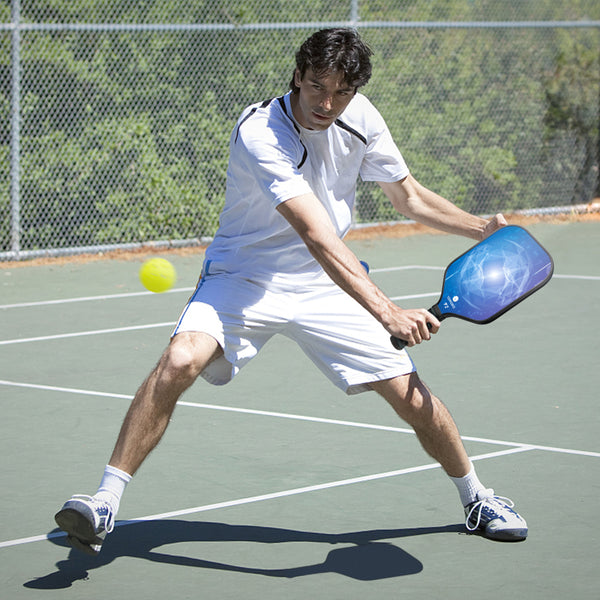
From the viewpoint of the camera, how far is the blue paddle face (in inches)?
175

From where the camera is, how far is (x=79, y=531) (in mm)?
4137

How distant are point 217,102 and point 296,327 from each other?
9.66 metres

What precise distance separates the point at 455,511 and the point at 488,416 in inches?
64.5

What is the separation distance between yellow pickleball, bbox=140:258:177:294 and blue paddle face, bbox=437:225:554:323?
2740 mm

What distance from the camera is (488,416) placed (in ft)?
21.6

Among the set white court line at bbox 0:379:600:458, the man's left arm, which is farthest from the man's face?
white court line at bbox 0:379:600:458

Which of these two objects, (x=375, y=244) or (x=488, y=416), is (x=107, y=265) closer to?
(x=375, y=244)

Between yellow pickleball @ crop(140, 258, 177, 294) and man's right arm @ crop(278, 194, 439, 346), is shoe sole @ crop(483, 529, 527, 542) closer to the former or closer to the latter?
man's right arm @ crop(278, 194, 439, 346)

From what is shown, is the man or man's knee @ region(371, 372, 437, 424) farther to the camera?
man's knee @ region(371, 372, 437, 424)

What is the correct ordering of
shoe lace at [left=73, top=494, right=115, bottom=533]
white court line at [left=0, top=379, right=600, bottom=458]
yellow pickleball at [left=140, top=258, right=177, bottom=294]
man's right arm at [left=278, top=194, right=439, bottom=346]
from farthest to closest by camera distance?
1. yellow pickleball at [left=140, top=258, right=177, bottom=294]
2. white court line at [left=0, top=379, right=600, bottom=458]
3. shoe lace at [left=73, top=494, right=115, bottom=533]
4. man's right arm at [left=278, top=194, right=439, bottom=346]

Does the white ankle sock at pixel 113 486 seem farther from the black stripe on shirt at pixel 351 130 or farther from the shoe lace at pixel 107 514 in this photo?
the black stripe on shirt at pixel 351 130

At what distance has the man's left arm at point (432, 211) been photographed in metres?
4.89

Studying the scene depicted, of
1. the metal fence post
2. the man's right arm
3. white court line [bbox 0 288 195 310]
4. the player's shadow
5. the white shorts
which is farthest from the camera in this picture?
the metal fence post

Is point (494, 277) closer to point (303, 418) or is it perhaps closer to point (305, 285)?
point (305, 285)
